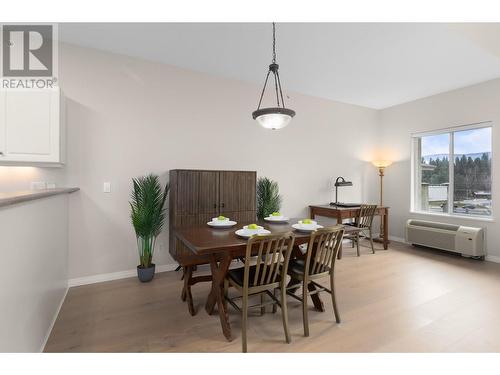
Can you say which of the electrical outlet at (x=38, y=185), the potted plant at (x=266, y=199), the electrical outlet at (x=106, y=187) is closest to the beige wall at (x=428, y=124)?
the potted plant at (x=266, y=199)

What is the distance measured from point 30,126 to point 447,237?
5.91m

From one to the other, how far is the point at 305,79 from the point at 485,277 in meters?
3.67

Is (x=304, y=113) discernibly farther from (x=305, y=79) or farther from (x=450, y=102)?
(x=450, y=102)

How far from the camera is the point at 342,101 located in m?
5.07

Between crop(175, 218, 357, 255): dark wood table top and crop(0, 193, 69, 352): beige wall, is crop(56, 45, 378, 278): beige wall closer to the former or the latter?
crop(0, 193, 69, 352): beige wall

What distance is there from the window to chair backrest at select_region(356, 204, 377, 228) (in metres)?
1.24

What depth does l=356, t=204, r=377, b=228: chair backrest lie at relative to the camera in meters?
4.48

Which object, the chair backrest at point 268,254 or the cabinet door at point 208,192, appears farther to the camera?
the cabinet door at point 208,192

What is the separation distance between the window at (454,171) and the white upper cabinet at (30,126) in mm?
5789

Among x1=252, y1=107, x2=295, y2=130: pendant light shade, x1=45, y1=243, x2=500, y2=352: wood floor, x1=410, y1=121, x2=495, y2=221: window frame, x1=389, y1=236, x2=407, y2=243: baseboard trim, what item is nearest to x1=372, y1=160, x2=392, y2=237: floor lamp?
x1=389, y1=236, x2=407, y2=243: baseboard trim

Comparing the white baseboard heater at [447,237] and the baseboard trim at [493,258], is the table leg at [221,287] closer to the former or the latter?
the white baseboard heater at [447,237]

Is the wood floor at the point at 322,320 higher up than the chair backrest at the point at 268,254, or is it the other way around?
the chair backrest at the point at 268,254

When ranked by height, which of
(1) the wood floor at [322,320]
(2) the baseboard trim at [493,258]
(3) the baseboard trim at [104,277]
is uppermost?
(2) the baseboard trim at [493,258]

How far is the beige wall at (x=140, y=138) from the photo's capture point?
3033mm
